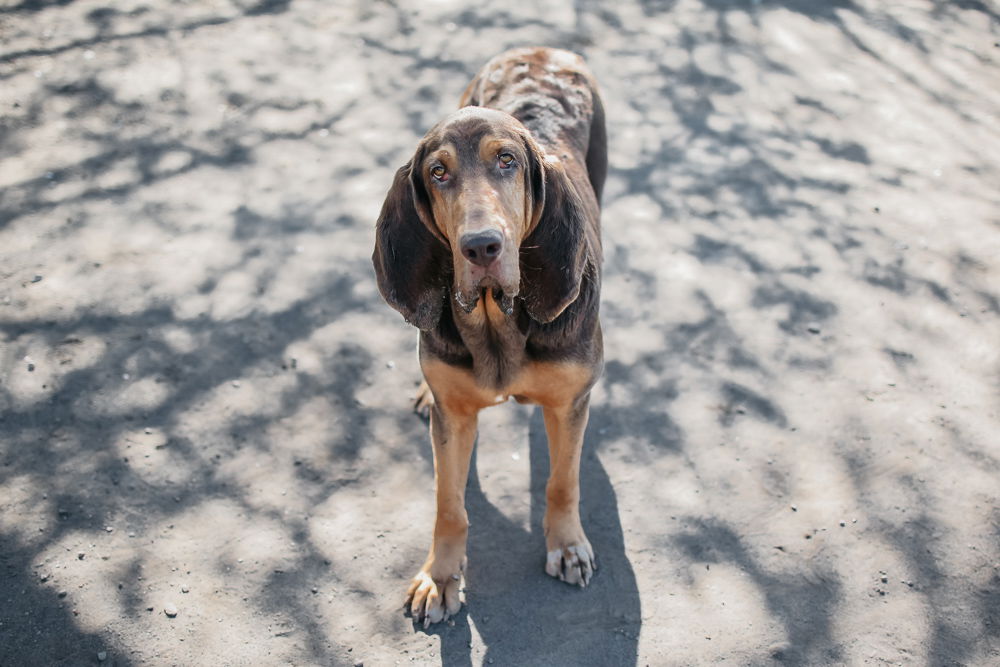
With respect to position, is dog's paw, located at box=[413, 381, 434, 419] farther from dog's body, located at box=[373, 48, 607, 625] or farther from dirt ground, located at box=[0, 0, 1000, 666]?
dog's body, located at box=[373, 48, 607, 625]

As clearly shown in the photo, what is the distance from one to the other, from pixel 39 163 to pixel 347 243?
269 cm

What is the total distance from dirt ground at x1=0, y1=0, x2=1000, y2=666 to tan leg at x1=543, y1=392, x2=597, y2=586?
0.36ft

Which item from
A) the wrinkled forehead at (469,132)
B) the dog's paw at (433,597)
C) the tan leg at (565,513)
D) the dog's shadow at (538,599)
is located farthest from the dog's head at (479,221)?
the dog's shadow at (538,599)

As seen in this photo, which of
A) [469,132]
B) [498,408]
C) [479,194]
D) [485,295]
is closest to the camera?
[479,194]

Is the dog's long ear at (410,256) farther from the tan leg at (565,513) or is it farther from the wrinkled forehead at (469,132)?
the tan leg at (565,513)

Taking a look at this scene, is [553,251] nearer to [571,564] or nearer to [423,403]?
[571,564]

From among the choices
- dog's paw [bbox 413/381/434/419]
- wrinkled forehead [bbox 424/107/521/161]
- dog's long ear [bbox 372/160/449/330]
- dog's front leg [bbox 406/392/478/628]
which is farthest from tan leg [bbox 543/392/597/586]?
wrinkled forehead [bbox 424/107/521/161]

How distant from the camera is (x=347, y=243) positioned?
589 centimetres

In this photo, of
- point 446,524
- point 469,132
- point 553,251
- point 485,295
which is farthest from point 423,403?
point 469,132

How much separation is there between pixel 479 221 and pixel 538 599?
1.96 m

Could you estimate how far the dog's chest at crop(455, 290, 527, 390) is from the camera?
3.40 meters

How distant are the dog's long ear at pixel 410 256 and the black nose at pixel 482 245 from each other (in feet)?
1.52

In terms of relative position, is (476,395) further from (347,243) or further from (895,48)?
(895,48)

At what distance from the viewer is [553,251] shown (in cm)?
324
